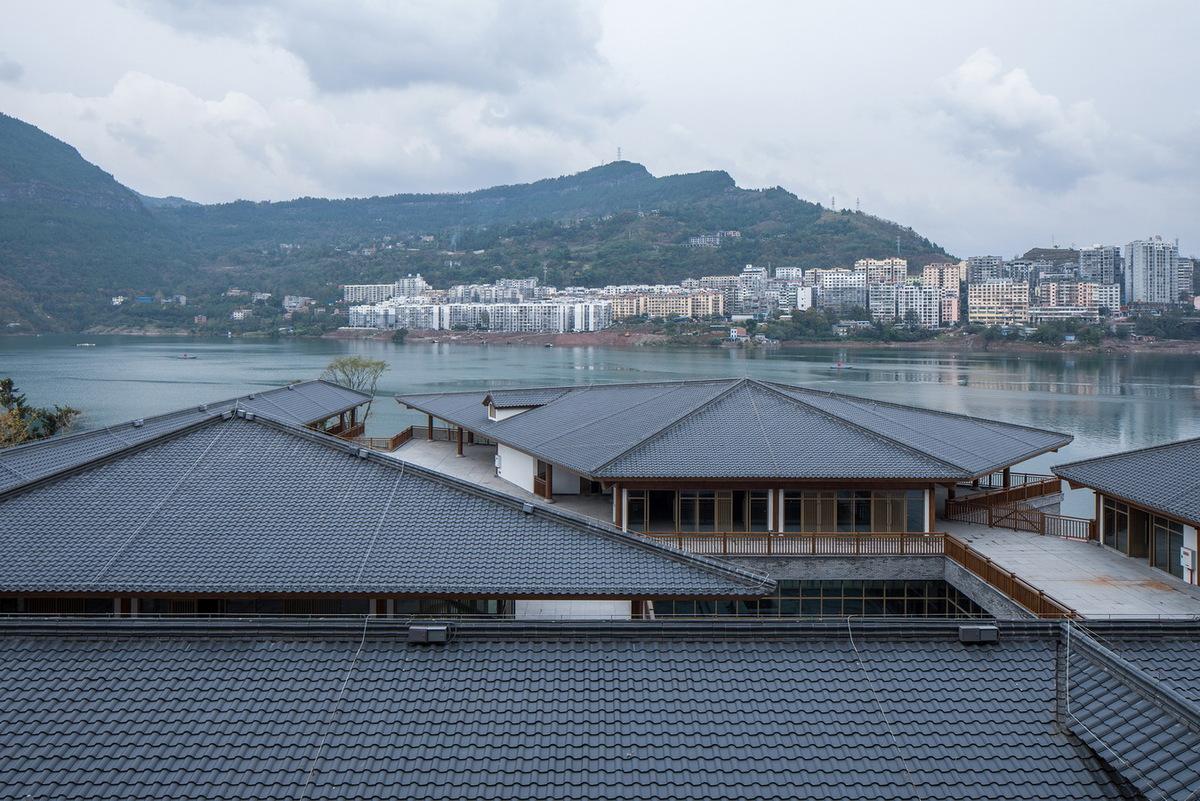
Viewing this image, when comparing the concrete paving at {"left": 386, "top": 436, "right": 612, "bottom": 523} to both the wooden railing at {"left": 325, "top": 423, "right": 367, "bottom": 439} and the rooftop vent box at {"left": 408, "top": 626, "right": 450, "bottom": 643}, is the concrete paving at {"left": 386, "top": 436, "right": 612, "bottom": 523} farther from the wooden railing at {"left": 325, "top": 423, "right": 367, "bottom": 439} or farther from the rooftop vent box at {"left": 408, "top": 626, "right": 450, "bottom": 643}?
the rooftop vent box at {"left": 408, "top": 626, "right": 450, "bottom": 643}

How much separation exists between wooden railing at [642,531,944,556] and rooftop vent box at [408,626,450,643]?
7.84 m

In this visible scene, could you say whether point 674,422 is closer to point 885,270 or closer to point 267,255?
point 885,270

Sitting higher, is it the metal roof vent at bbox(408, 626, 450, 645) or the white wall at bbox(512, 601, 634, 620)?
the metal roof vent at bbox(408, 626, 450, 645)

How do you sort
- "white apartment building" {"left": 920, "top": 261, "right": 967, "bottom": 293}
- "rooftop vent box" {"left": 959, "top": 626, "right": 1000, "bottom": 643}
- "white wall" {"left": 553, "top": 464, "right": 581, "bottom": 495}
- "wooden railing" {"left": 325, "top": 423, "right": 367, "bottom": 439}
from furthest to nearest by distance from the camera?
"white apartment building" {"left": 920, "top": 261, "right": 967, "bottom": 293} → "wooden railing" {"left": 325, "top": 423, "right": 367, "bottom": 439} → "white wall" {"left": 553, "top": 464, "right": 581, "bottom": 495} → "rooftop vent box" {"left": 959, "top": 626, "right": 1000, "bottom": 643}

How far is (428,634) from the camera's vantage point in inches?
209

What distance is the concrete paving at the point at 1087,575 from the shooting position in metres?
11.0

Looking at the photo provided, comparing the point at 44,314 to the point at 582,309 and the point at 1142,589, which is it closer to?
the point at 582,309

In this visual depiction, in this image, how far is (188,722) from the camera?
4.68 meters

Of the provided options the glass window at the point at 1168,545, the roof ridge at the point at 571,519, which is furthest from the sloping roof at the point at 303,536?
the glass window at the point at 1168,545

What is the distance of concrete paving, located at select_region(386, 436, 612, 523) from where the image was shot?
15289 millimetres

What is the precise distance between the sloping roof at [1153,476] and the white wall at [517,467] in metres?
8.77

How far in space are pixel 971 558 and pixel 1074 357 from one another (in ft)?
257

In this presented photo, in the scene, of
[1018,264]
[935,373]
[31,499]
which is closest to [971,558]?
[31,499]

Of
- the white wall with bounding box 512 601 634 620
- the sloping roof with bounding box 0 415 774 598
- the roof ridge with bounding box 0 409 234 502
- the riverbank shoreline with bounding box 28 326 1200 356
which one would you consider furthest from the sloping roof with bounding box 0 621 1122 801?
the riverbank shoreline with bounding box 28 326 1200 356
